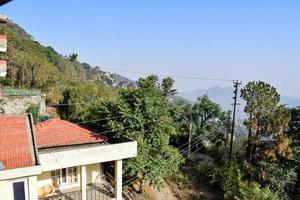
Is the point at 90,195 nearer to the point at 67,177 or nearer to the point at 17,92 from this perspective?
the point at 67,177

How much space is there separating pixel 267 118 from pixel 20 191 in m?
19.1

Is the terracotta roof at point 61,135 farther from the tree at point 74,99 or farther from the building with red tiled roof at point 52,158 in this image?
the tree at point 74,99

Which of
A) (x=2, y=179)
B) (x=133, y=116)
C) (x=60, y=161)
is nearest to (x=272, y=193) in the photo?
(x=133, y=116)

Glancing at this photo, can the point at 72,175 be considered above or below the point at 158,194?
above

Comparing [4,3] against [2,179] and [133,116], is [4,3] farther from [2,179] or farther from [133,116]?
[133,116]

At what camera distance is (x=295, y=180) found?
80.2ft

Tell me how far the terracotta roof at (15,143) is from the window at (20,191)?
2.87 ft

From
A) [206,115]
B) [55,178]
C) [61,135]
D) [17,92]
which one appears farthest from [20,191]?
[206,115]

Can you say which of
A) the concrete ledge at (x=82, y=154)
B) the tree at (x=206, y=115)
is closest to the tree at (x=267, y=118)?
the tree at (x=206, y=115)

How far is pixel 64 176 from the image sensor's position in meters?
17.5

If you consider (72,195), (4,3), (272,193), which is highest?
(4,3)

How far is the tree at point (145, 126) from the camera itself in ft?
61.6

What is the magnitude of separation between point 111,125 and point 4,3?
8.92 meters

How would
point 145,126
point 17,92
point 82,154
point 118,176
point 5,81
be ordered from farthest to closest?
point 5,81 → point 17,92 → point 145,126 → point 118,176 → point 82,154
